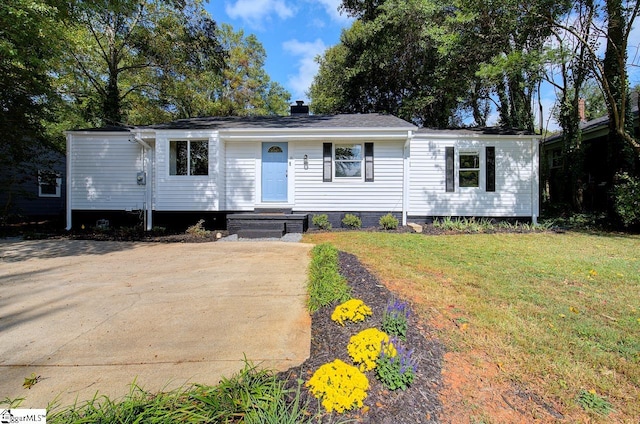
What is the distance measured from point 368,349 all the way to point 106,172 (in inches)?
452

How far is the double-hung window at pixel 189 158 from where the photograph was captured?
9.55m

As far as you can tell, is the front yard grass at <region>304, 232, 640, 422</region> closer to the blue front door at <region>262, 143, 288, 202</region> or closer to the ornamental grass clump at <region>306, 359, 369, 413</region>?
the ornamental grass clump at <region>306, 359, 369, 413</region>

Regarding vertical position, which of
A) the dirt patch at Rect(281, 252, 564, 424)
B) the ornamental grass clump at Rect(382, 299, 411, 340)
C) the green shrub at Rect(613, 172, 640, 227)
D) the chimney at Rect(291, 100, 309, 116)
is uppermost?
the chimney at Rect(291, 100, 309, 116)

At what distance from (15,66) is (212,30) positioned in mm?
7905

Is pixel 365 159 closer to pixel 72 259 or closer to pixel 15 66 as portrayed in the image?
pixel 72 259

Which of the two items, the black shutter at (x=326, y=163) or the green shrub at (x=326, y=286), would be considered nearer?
the green shrub at (x=326, y=286)

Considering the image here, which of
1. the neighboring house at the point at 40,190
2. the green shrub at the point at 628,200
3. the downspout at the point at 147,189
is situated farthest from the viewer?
the neighboring house at the point at 40,190

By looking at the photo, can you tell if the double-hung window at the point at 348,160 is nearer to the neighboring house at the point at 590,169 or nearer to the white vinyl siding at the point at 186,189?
the white vinyl siding at the point at 186,189

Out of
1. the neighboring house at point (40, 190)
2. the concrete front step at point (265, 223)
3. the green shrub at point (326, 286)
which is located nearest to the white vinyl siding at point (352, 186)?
the concrete front step at point (265, 223)

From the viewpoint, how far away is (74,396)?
188 centimetres

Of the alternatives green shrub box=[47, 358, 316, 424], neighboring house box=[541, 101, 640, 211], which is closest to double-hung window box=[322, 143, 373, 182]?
neighboring house box=[541, 101, 640, 211]

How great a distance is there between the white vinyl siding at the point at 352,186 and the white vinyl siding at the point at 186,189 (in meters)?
2.62

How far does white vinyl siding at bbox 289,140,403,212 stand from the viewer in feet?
32.0

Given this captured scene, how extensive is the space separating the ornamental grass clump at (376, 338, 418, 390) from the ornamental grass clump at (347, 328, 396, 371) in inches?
1.1
